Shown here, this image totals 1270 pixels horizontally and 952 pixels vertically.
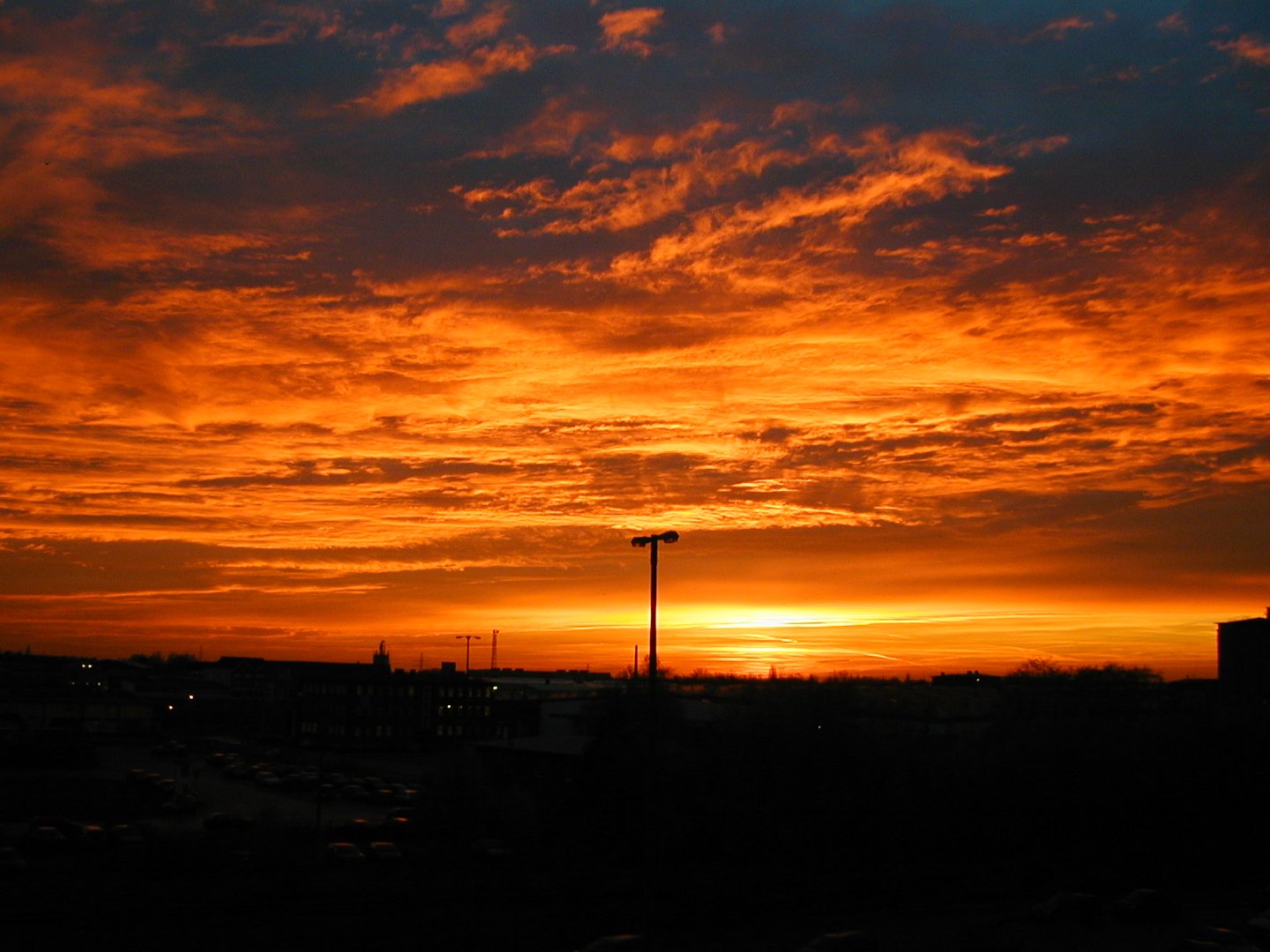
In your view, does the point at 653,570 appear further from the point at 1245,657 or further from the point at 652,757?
the point at 1245,657

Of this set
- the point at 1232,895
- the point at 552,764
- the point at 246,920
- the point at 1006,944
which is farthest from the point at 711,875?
the point at 552,764

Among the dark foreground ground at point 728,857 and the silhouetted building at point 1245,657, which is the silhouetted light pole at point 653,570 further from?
the silhouetted building at point 1245,657

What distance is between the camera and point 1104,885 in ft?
68.4

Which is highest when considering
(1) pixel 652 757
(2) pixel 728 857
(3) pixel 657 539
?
(3) pixel 657 539

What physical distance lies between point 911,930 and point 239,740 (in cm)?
5532

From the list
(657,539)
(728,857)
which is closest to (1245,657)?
(728,857)

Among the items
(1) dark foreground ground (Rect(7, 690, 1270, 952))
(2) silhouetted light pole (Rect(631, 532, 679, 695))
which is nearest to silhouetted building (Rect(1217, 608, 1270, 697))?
(1) dark foreground ground (Rect(7, 690, 1270, 952))

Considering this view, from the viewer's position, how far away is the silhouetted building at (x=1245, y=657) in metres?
51.8

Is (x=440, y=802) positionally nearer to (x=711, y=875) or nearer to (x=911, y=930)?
(x=711, y=875)

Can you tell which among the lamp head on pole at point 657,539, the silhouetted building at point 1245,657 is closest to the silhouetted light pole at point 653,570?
the lamp head on pole at point 657,539

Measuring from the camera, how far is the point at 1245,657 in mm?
53312

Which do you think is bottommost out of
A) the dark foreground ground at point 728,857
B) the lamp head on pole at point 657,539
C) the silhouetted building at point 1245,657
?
the dark foreground ground at point 728,857

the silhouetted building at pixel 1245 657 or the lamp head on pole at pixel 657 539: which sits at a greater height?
the lamp head on pole at pixel 657 539

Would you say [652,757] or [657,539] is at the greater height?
[657,539]
